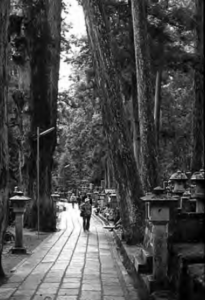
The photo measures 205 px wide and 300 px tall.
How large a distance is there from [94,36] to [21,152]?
7659mm

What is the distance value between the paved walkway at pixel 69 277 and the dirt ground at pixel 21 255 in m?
0.19

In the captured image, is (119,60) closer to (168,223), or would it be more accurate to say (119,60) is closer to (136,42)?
(136,42)

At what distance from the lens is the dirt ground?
10280 mm

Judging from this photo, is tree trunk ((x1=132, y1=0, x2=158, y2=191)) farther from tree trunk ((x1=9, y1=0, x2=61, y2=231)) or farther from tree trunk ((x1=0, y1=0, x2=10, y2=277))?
tree trunk ((x1=0, y1=0, x2=10, y2=277))

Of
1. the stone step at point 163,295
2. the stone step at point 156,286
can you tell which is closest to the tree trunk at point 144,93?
the stone step at point 156,286

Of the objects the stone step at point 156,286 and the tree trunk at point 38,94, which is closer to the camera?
the stone step at point 156,286

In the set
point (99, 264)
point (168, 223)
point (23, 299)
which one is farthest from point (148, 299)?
point (99, 264)

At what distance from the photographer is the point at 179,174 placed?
37.6ft

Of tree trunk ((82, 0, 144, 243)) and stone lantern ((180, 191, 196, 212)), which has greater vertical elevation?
tree trunk ((82, 0, 144, 243))

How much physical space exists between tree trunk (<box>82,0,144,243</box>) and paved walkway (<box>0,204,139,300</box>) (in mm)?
1581

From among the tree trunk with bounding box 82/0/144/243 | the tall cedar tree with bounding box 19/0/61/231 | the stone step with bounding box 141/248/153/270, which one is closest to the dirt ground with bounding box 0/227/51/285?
the tall cedar tree with bounding box 19/0/61/231

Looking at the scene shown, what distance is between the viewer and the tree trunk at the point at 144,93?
48.2 feet

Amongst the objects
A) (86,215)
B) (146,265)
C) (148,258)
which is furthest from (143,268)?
(86,215)

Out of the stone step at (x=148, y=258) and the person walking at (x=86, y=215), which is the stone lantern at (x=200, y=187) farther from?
the person walking at (x=86, y=215)
